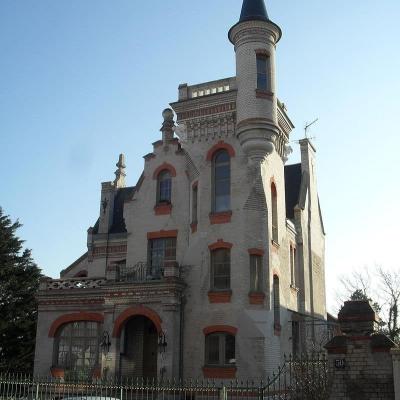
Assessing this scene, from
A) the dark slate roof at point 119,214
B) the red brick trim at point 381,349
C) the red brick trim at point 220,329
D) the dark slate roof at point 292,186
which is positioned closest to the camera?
the red brick trim at point 381,349

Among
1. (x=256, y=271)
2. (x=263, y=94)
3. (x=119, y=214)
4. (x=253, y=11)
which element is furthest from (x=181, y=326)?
(x=253, y=11)

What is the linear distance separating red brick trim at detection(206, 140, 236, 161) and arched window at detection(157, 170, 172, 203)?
328 cm

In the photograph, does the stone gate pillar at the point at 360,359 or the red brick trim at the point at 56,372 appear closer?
the stone gate pillar at the point at 360,359

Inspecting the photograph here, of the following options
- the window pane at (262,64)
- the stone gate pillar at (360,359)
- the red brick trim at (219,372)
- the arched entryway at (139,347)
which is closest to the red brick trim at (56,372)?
the arched entryway at (139,347)

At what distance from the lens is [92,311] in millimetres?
29172

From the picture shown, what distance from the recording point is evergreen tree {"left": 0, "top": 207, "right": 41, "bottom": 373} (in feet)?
118

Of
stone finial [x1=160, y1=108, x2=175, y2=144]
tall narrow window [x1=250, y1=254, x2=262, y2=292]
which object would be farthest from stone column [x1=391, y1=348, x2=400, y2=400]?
stone finial [x1=160, y1=108, x2=175, y2=144]

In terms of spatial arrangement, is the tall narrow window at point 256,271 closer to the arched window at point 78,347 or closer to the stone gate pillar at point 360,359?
the arched window at point 78,347

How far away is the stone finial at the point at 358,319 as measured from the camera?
11.8 meters

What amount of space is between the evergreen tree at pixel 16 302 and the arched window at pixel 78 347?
649 centimetres

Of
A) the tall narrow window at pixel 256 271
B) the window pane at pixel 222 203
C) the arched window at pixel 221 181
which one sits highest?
the arched window at pixel 221 181

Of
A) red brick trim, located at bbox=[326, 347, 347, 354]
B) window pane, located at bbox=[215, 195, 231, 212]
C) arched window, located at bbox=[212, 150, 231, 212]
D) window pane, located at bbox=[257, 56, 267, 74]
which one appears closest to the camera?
red brick trim, located at bbox=[326, 347, 347, 354]

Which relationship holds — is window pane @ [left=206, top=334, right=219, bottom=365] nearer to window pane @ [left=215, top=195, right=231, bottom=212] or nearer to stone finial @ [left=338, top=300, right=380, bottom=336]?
window pane @ [left=215, top=195, right=231, bottom=212]

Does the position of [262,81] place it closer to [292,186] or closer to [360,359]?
[292,186]
